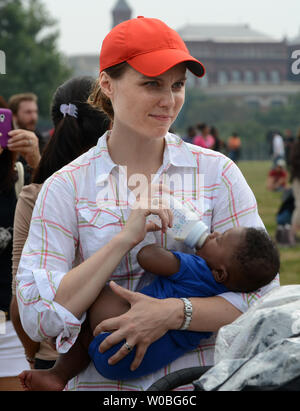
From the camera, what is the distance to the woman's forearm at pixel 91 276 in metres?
1.73

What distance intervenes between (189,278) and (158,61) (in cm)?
61

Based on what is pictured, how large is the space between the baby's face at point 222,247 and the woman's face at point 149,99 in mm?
343

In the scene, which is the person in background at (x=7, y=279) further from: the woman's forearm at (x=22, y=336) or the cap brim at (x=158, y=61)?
the cap brim at (x=158, y=61)

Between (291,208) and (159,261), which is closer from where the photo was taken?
(159,261)

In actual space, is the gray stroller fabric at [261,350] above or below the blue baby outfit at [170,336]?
above

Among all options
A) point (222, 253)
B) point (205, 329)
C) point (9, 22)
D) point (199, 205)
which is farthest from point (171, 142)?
point (9, 22)

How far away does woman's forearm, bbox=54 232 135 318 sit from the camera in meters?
1.73

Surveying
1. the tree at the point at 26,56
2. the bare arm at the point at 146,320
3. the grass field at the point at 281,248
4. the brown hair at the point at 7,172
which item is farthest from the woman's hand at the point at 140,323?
the tree at the point at 26,56

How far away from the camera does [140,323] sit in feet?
5.62

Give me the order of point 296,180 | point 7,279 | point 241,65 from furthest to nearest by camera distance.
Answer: point 241,65 → point 296,180 → point 7,279

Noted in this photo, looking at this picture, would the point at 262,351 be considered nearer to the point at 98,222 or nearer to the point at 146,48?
the point at 98,222

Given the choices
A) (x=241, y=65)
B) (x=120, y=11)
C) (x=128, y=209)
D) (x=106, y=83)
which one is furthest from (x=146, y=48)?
(x=120, y=11)

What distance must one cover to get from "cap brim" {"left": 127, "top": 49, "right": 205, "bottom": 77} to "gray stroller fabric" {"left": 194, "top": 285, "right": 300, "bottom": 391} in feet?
2.30
